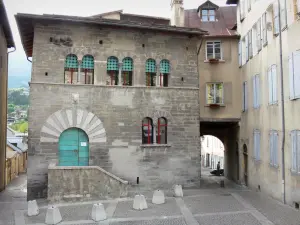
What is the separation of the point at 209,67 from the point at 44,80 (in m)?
9.88

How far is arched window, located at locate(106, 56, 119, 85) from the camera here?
17.4 meters

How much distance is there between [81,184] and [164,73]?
749cm

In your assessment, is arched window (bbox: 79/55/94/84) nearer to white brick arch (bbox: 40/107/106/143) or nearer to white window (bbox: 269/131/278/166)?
white brick arch (bbox: 40/107/106/143)

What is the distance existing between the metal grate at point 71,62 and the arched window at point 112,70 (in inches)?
67.1

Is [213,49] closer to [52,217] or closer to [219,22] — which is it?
[219,22]

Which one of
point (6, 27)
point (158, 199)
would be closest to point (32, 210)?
point (158, 199)

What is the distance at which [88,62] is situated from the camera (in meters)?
17.2

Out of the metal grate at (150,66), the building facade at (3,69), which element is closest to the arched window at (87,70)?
the metal grate at (150,66)

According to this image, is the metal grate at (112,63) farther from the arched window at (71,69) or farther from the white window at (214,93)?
the white window at (214,93)

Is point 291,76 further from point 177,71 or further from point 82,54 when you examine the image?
point 82,54

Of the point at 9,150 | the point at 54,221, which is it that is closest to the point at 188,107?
the point at 54,221

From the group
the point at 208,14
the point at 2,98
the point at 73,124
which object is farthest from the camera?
the point at 208,14

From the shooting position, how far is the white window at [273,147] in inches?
587

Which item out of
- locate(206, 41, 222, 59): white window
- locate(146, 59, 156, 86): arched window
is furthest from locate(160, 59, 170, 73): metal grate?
locate(206, 41, 222, 59): white window
